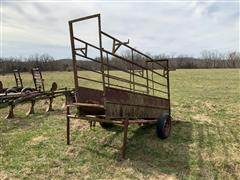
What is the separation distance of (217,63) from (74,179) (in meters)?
A: 89.0

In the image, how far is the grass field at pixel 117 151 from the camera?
16.7 feet

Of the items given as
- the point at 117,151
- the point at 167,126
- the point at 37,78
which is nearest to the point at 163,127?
the point at 167,126

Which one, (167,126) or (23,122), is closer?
(167,126)

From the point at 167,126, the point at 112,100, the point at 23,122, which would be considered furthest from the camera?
the point at 23,122

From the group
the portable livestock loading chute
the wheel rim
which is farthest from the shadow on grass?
the wheel rim

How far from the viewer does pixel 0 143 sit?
658cm

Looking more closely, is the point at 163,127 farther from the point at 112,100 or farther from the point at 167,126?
the point at 112,100

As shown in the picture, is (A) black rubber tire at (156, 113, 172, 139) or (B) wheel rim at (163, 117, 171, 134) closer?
(A) black rubber tire at (156, 113, 172, 139)

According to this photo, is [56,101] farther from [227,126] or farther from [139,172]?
[139,172]

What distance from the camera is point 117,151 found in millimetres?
6078

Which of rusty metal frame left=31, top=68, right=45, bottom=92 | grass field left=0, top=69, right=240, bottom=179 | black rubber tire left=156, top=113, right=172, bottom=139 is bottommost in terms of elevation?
grass field left=0, top=69, right=240, bottom=179

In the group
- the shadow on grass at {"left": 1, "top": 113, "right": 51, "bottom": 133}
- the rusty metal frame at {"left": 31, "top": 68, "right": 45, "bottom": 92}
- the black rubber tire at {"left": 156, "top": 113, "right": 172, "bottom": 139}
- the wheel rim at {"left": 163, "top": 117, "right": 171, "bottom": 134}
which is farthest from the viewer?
the rusty metal frame at {"left": 31, "top": 68, "right": 45, "bottom": 92}

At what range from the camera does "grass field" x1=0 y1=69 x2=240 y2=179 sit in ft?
16.7

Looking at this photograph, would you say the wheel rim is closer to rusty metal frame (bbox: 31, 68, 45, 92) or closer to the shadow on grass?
the shadow on grass
